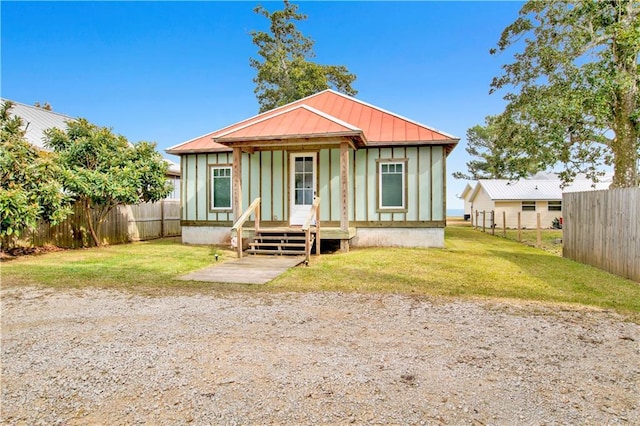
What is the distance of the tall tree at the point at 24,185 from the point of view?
806 centimetres

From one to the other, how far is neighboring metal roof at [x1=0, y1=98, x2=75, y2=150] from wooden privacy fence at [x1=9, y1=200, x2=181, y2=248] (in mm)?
4214

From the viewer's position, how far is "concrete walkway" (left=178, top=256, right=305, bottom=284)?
654cm

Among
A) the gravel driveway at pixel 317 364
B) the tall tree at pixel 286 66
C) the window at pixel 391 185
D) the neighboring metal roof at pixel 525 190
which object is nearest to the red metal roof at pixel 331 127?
the window at pixel 391 185

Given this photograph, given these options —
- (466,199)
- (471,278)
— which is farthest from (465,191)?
(471,278)

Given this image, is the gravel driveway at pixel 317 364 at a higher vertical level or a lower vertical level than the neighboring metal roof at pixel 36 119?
lower

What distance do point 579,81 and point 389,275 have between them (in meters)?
10.4

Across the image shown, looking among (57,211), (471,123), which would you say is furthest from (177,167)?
(471,123)

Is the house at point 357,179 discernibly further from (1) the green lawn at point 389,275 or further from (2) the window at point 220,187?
(1) the green lawn at point 389,275

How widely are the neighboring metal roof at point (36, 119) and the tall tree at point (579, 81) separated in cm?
1866

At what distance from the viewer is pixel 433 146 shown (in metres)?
10.6

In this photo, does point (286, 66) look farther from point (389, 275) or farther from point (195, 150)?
point (389, 275)

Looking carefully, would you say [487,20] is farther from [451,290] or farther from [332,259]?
[451,290]

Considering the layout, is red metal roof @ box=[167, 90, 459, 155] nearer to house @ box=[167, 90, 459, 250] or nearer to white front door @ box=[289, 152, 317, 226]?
house @ box=[167, 90, 459, 250]

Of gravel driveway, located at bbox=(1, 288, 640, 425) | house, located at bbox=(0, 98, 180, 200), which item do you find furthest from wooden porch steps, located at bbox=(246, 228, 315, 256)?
house, located at bbox=(0, 98, 180, 200)
